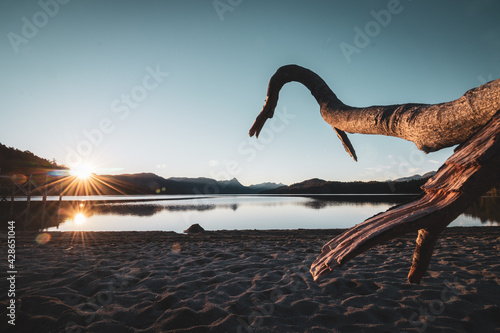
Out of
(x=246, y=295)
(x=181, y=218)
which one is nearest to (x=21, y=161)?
(x=181, y=218)

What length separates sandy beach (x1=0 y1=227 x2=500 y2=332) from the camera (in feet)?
10.8

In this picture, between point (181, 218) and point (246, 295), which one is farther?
point (181, 218)

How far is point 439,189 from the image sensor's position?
0.98 m

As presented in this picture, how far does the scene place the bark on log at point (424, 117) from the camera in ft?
2.87

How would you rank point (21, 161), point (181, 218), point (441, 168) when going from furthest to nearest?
point (21, 161), point (181, 218), point (441, 168)

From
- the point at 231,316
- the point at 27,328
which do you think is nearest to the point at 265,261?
the point at 231,316

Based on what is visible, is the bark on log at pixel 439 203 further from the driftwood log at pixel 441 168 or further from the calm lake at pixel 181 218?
the calm lake at pixel 181 218

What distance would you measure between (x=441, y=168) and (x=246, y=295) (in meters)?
4.01

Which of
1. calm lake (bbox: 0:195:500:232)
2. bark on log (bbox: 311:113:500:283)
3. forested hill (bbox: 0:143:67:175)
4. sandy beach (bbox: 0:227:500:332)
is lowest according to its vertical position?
calm lake (bbox: 0:195:500:232)

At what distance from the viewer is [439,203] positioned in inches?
38.2

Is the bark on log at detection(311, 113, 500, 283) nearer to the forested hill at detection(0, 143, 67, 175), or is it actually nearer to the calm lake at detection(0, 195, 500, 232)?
the calm lake at detection(0, 195, 500, 232)

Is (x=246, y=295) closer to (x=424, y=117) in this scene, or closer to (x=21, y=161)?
(x=424, y=117)

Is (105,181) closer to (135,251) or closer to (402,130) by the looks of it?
(135,251)

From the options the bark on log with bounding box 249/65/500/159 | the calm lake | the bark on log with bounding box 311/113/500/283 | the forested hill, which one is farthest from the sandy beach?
the forested hill
